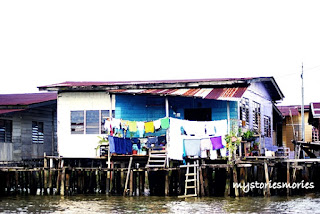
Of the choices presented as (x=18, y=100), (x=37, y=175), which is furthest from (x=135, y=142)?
(x=18, y=100)

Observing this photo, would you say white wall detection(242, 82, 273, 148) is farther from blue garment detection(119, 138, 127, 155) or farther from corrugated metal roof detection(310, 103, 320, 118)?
blue garment detection(119, 138, 127, 155)

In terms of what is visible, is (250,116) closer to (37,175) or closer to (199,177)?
(199,177)

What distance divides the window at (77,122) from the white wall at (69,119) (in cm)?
14

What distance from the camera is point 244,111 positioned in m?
27.3

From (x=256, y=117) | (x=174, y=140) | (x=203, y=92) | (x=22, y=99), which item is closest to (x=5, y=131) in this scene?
(x=22, y=99)

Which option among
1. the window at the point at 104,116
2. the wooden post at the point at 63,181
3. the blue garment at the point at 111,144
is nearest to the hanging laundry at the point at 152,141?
the blue garment at the point at 111,144

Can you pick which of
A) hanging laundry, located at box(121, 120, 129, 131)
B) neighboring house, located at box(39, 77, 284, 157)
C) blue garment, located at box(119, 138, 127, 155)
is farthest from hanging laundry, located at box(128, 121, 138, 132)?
neighboring house, located at box(39, 77, 284, 157)

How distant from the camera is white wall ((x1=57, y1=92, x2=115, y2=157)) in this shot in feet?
87.4

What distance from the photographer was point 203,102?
26328 mm

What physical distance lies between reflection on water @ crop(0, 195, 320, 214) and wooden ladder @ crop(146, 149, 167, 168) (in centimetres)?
131

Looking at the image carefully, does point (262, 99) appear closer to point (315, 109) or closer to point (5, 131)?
point (315, 109)

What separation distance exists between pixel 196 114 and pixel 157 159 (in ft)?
10.8

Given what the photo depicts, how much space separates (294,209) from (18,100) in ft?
53.0

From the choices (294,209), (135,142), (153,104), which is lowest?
(294,209)
